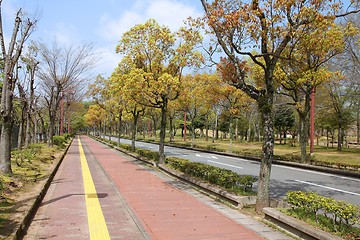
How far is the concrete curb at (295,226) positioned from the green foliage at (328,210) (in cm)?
29

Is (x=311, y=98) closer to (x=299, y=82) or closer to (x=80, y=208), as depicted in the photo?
(x=299, y=82)

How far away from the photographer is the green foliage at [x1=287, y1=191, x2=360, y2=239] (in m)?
5.28

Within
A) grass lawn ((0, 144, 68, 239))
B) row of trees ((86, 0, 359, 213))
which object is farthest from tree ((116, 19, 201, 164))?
grass lawn ((0, 144, 68, 239))

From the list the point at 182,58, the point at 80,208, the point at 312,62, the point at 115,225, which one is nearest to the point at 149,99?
the point at 182,58

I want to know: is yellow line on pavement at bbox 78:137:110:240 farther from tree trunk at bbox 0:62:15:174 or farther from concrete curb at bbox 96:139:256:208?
concrete curb at bbox 96:139:256:208

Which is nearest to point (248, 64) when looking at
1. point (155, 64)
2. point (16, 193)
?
point (155, 64)

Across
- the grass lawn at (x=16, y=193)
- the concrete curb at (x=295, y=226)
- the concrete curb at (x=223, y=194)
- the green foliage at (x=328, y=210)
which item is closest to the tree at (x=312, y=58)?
the concrete curb at (x=223, y=194)

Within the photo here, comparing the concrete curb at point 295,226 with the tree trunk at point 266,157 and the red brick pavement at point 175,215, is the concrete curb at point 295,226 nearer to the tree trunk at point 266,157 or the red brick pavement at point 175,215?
the tree trunk at point 266,157

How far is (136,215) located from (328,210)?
383 centimetres

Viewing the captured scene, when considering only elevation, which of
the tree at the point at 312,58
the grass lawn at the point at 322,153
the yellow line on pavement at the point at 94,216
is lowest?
the yellow line on pavement at the point at 94,216

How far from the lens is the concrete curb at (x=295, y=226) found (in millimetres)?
5137

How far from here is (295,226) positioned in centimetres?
582

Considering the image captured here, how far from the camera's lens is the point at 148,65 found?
17.3 meters

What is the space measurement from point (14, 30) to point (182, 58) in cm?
707
